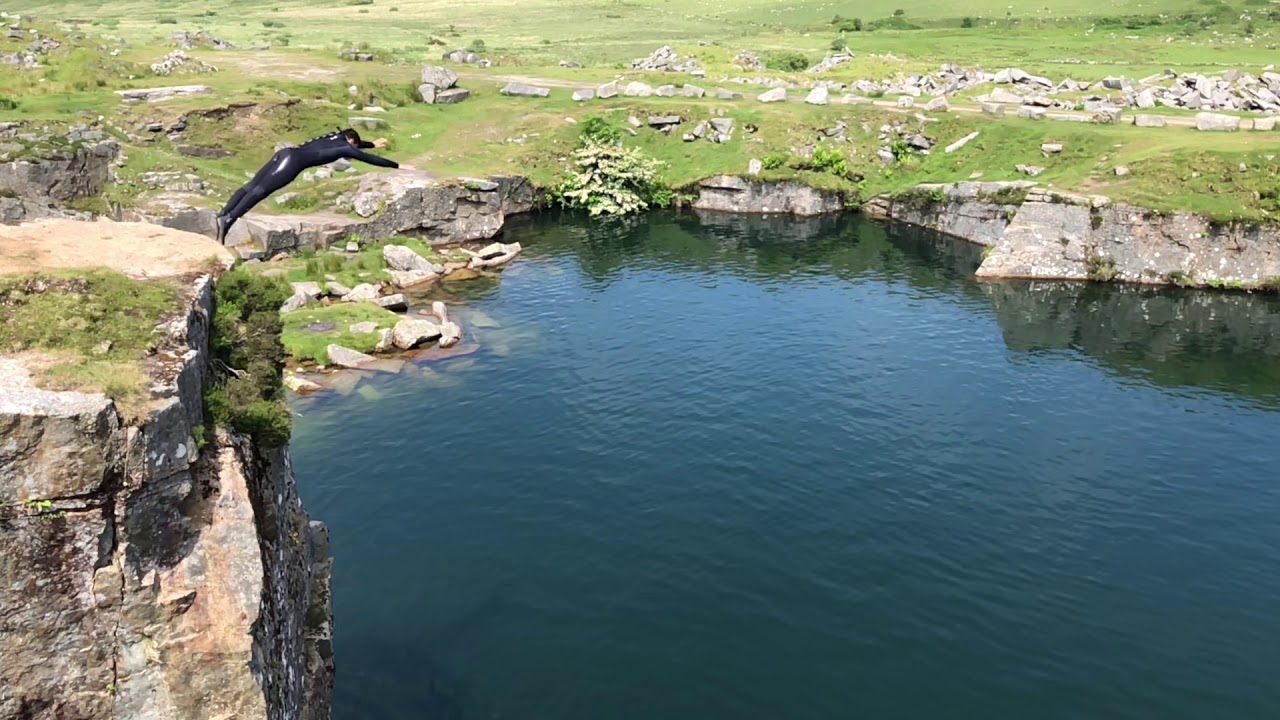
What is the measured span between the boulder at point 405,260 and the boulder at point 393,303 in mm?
8407

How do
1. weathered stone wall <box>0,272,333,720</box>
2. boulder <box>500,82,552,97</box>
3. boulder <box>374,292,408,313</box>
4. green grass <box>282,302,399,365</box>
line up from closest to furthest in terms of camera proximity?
weathered stone wall <box>0,272,333,720</box>
green grass <box>282,302,399,365</box>
boulder <box>374,292,408,313</box>
boulder <box>500,82,552,97</box>

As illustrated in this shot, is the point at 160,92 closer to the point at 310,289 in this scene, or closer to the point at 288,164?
the point at 310,289

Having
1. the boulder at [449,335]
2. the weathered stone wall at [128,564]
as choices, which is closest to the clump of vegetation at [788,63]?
the boulder at [449,335]

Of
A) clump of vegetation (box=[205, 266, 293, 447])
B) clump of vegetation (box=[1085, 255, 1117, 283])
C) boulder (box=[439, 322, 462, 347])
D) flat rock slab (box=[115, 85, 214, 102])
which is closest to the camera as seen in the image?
clump of vegetation (box=[205, 266, 293, 447])

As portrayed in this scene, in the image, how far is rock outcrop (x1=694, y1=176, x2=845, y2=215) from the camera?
322 feet

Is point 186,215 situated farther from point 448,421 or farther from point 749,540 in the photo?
point 749,540

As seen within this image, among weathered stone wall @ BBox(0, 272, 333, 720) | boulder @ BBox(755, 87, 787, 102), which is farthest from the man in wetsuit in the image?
boulder @ BBox(755, 87, 787, 102)

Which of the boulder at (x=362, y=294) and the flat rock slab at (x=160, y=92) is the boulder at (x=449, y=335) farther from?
the flat rock slab at (x=160, y=92)

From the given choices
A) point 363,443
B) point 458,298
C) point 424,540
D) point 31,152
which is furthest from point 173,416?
point 31,152

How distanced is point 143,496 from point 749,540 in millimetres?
23962

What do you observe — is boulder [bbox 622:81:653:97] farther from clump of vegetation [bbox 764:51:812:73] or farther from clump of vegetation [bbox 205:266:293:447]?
clump of vegetation [bbox 205:266:293:447]

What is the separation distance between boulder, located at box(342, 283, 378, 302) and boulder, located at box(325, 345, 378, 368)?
9681 millimetres

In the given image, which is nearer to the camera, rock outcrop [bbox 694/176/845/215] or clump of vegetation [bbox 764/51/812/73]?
rock outcrop [bbox 694/176/845/215]

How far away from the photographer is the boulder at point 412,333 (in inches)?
2301
